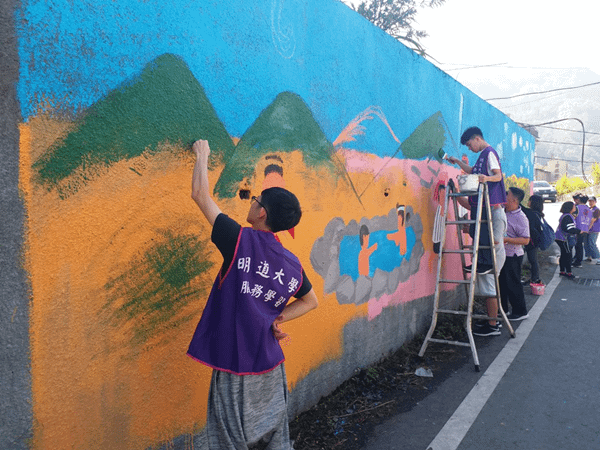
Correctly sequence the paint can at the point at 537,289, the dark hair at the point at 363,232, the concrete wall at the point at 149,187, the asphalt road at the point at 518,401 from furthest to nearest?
the paint can at the point at 537,289
the dark hair at the point at 363,232
the asphalt road at the point at 518,401
the concrete wall at the point at 149,187

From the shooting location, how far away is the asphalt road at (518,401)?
10.2 feet

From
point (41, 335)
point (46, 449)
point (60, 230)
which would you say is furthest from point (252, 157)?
point (46, 449)

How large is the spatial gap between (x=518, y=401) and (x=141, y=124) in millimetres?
3434

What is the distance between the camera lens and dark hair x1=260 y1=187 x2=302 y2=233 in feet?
6.68

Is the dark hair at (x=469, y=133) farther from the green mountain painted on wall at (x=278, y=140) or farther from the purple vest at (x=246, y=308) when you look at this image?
the purple vest at (x=246, y=308)

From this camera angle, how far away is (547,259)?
1109cm

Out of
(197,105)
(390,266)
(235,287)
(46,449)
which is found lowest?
(46,449)

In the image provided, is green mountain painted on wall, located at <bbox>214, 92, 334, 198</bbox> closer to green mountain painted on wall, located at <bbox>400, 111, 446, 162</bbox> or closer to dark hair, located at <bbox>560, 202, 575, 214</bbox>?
green mountain painted on wall, located at <bbox>400, 111, 446, 162</bbox>

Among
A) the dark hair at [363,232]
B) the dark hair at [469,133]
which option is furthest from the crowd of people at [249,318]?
the dark hair at [469,133]

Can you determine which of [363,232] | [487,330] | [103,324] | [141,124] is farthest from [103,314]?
[487,330]

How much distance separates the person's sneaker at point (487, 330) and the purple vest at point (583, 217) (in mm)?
6366

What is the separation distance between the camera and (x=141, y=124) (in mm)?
2268

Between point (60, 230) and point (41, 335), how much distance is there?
440 millimetres

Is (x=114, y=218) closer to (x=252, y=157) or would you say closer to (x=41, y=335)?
(x=41, y=335)
